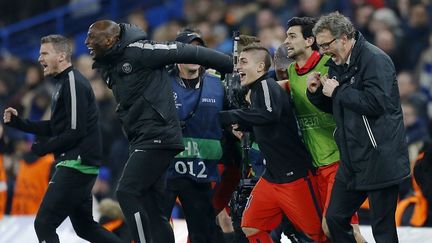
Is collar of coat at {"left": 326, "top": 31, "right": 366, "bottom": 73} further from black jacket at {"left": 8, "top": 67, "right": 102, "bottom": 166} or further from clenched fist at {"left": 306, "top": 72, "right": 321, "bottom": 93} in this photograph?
black jacket at {"left": 8, "top": 67, "right": 102, "bottom": 166}

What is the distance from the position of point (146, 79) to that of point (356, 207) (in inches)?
74.6

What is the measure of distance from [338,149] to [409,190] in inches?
125

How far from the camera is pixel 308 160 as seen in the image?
31.4 ft

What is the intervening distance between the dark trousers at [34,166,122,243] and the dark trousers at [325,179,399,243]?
2329mm

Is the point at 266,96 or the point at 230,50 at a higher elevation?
the point at 266,96

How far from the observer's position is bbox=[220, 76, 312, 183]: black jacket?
9.31 m

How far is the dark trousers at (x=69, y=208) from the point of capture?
1012 centimetres

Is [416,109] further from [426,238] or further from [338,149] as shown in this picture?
[338,149]

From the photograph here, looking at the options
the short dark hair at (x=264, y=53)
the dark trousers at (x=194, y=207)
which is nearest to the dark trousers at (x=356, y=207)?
the short dark hair at (x=264, y=53)

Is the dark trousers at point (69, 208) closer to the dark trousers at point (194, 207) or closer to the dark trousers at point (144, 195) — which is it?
the dark trousers at point (194, 207)

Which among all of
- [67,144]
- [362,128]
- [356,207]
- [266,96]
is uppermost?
[266,96]

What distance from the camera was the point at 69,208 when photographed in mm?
10266

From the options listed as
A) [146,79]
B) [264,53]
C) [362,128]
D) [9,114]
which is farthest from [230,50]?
[362,128]

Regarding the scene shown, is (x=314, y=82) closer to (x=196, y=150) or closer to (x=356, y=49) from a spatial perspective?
(x=356, y=49)
